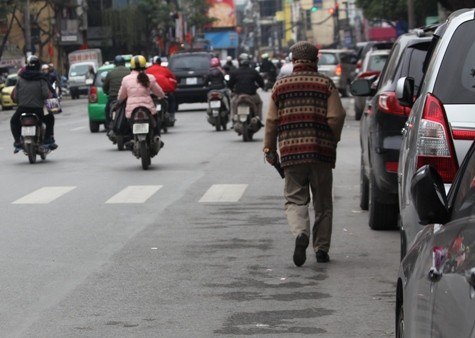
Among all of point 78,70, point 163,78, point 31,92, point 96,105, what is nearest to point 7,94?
point 78,70

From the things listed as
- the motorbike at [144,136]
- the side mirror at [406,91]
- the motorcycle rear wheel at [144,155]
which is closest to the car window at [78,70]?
the motorbike at [144,136]

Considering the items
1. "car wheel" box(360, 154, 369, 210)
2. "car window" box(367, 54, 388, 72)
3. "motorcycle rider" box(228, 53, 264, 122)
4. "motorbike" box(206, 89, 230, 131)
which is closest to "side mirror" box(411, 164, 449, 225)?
"car wheel" box(360, 154, 369, 210)

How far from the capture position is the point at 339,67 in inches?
1829

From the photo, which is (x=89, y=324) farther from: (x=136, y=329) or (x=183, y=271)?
(x=183, y=271)

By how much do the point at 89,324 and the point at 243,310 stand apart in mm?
996

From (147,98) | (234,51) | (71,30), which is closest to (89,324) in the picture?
(147,98)

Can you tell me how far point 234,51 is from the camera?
166 meters

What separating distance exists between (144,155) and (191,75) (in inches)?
824

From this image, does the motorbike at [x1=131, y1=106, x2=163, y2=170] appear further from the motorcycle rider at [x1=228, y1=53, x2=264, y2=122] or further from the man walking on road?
the man walking on road

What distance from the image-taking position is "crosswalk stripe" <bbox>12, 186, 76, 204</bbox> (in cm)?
1560

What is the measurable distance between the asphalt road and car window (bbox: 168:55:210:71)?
71.4ft

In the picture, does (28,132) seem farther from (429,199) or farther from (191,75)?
(191,75)

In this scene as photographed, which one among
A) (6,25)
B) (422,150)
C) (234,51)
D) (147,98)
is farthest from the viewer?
(234,51)

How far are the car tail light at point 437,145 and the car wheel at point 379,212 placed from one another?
439 cm
